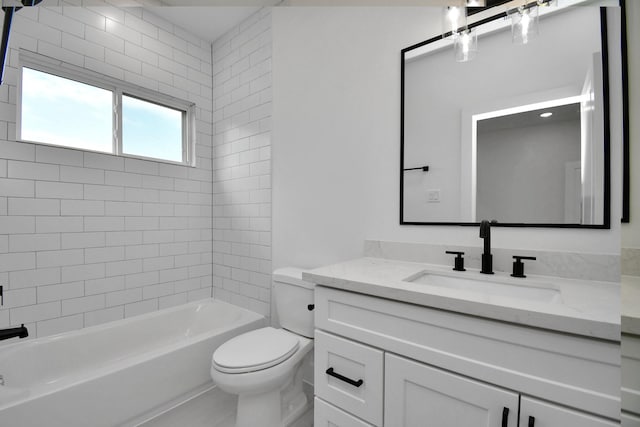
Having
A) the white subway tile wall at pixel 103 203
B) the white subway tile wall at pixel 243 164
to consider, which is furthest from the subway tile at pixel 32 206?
the white subway tile wall at pixel 243 164

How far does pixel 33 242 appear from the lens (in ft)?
6.09

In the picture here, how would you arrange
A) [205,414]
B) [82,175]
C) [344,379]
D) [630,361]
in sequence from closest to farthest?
[630,361], [344,379], [205,414], [82,175]

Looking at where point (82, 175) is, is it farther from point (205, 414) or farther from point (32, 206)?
point (205, 414)

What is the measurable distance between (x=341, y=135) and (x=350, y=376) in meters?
1.30

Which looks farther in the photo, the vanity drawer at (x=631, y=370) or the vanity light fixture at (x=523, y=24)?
the vanity light fixture at (x=523, y=24)

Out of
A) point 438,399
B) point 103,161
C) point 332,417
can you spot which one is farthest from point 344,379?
point 103,161

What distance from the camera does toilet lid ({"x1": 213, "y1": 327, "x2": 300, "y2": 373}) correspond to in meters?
1.42

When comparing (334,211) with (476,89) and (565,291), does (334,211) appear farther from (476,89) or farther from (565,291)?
(565,291)

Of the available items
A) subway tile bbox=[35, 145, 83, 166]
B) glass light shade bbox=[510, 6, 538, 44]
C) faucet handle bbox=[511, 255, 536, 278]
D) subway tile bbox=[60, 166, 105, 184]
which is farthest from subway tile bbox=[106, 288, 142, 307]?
glass light shade bbox=[510, 6, 538, 44]

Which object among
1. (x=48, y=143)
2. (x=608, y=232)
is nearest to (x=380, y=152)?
(x=608, y=232)

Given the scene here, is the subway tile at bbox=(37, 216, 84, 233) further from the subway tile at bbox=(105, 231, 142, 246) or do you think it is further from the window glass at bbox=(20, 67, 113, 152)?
the window glass at bbox=(20, 67, 113, 152)

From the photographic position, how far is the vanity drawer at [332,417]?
1119 mm

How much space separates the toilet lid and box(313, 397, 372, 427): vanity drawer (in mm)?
338

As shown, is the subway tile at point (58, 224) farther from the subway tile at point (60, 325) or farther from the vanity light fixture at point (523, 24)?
the vanity light fixture at point (523, 24)
